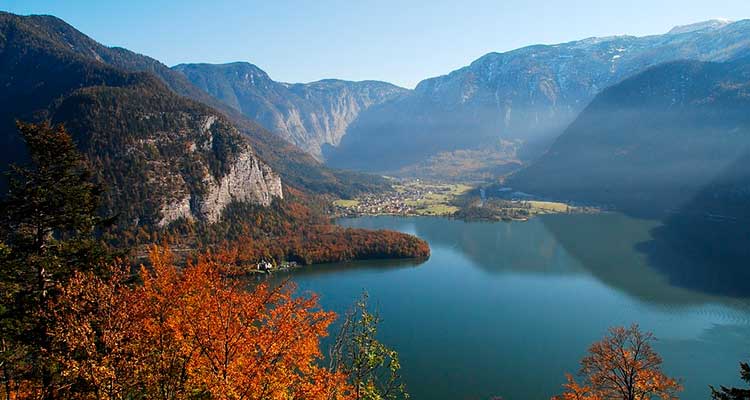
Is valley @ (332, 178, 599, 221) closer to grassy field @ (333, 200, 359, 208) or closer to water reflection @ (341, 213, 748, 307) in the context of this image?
grassy field @ (333, 200, 359, 208)

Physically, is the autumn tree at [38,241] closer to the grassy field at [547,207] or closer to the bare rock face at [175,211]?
the bare rock face at [175,211]

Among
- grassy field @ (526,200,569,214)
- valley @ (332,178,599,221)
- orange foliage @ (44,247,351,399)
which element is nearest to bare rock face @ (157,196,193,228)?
valley @ (332,178,599,221)

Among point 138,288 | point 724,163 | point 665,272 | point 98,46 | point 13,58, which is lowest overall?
point 665,272

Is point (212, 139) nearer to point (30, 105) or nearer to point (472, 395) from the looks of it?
point (30, 105)

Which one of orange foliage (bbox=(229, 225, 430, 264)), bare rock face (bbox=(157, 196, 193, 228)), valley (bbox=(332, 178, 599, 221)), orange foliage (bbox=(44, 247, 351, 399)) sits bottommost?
valley (bbox=(332, 178, 599, 221))

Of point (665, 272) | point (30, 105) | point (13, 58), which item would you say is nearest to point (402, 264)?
point (665, 272)

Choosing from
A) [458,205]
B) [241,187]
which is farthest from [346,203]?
[241,187]
